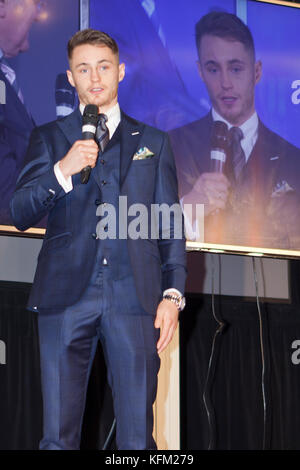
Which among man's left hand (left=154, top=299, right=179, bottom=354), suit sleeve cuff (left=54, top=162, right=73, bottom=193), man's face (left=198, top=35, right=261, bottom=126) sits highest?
man's face (left=198, top=35, right=261, bottom=126)

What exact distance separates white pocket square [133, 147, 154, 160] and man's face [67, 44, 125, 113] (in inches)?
7.1

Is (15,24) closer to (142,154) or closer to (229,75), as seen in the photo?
(229,75)

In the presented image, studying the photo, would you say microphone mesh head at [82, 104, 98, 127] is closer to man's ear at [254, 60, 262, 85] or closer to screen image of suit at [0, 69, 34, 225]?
screen image of suit at [0, 69, 34, 225]

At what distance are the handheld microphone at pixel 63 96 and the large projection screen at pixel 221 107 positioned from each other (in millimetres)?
274

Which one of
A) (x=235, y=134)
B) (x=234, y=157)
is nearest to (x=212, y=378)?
(x=234, y=157)

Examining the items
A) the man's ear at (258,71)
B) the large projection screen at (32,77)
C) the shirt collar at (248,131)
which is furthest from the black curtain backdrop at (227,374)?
the man's ear at (258,71)

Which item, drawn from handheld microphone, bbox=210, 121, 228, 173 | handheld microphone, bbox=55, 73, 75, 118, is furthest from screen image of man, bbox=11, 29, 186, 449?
handheld microphone, bbox=210, 121, 228, 173

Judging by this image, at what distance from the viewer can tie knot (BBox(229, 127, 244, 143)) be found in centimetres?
385

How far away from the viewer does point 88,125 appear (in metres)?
2.11

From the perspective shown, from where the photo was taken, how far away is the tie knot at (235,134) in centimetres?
385

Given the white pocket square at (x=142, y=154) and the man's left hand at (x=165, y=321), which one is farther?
the white pocket square at (x=142, y=154)

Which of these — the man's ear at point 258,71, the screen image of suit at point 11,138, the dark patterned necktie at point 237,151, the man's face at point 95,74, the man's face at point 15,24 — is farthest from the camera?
the man's ear at point 258,71

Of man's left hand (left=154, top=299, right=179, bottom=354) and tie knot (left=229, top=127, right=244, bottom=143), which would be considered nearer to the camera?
man's left hand (left=154, top=299, right=179, bottom=354)

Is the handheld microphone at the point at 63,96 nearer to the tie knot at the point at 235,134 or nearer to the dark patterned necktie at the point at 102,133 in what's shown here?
the tie knot at the point at 235,134
